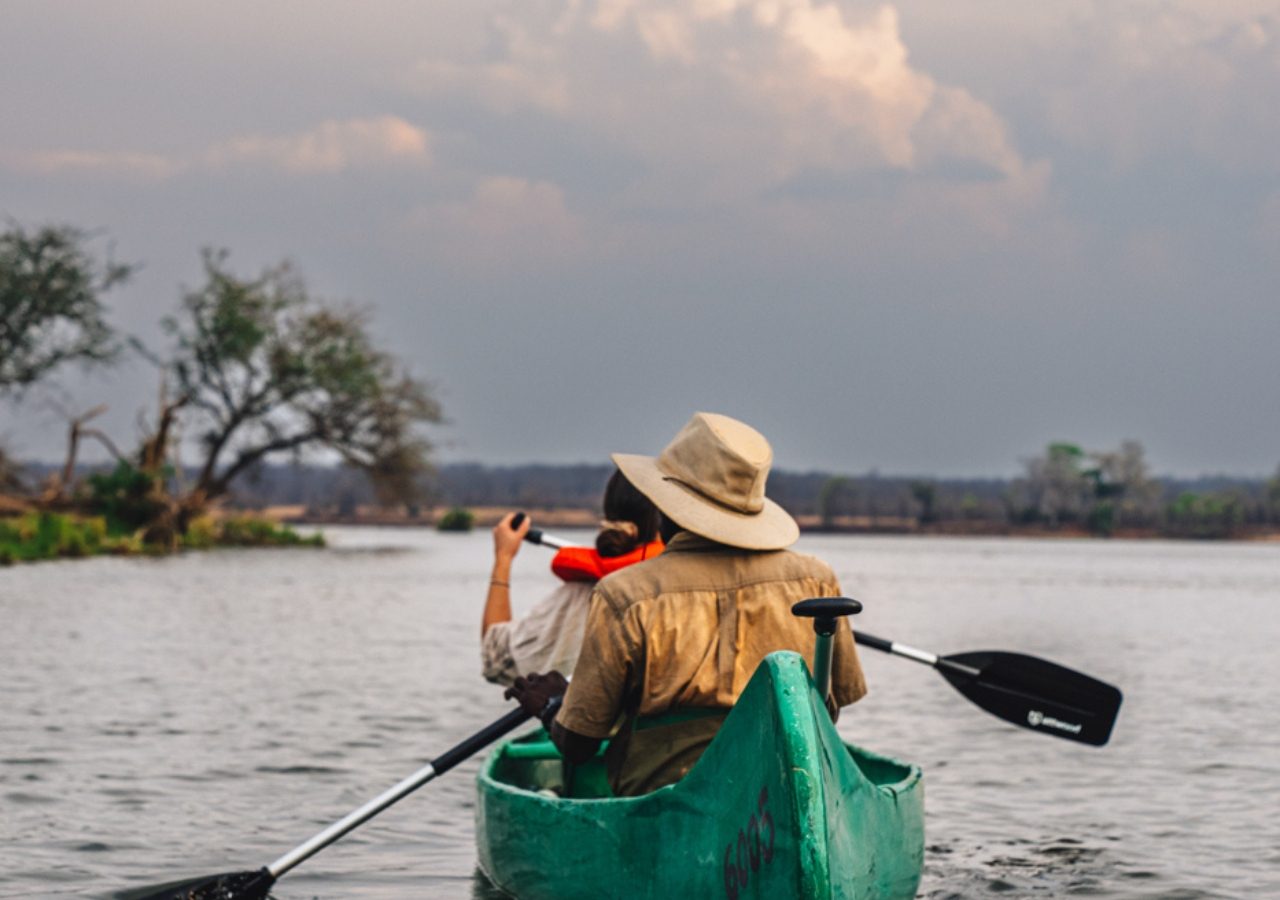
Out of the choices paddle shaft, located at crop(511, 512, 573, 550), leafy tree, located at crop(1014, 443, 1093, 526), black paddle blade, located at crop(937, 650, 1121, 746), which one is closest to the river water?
black paddle blade, located at crop(937, 650, 1121, 746)

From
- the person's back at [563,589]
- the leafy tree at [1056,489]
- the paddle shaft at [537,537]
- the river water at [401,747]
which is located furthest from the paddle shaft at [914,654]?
the leafy tree at [1056,489]

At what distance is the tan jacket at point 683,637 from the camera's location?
519cm

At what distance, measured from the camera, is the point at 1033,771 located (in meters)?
11.8

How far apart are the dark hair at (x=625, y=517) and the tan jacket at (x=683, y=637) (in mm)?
996

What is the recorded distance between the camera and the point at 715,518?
522 centimetres

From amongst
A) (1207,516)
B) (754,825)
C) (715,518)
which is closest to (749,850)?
(754,825)

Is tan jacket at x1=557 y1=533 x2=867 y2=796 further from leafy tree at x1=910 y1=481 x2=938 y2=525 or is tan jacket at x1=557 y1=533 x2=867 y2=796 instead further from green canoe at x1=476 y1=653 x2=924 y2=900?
leafy tree at x1=910 y1=481 x2=938 y2=525

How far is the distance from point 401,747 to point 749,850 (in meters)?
7.73

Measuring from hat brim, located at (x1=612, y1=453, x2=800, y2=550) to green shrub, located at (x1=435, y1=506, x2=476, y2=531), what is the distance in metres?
78.2

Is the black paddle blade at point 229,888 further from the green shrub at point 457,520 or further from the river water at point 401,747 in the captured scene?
the green shrub at point 457,520

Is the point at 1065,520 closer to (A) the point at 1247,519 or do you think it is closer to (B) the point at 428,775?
(A) the point at 1247,519

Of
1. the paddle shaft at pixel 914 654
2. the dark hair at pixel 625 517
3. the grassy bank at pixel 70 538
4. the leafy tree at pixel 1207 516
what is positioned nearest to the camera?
the dark hair at pixel 625 517

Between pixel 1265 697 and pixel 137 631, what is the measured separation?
1356 cm

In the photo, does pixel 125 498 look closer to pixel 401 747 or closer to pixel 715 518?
pixel 401 747
